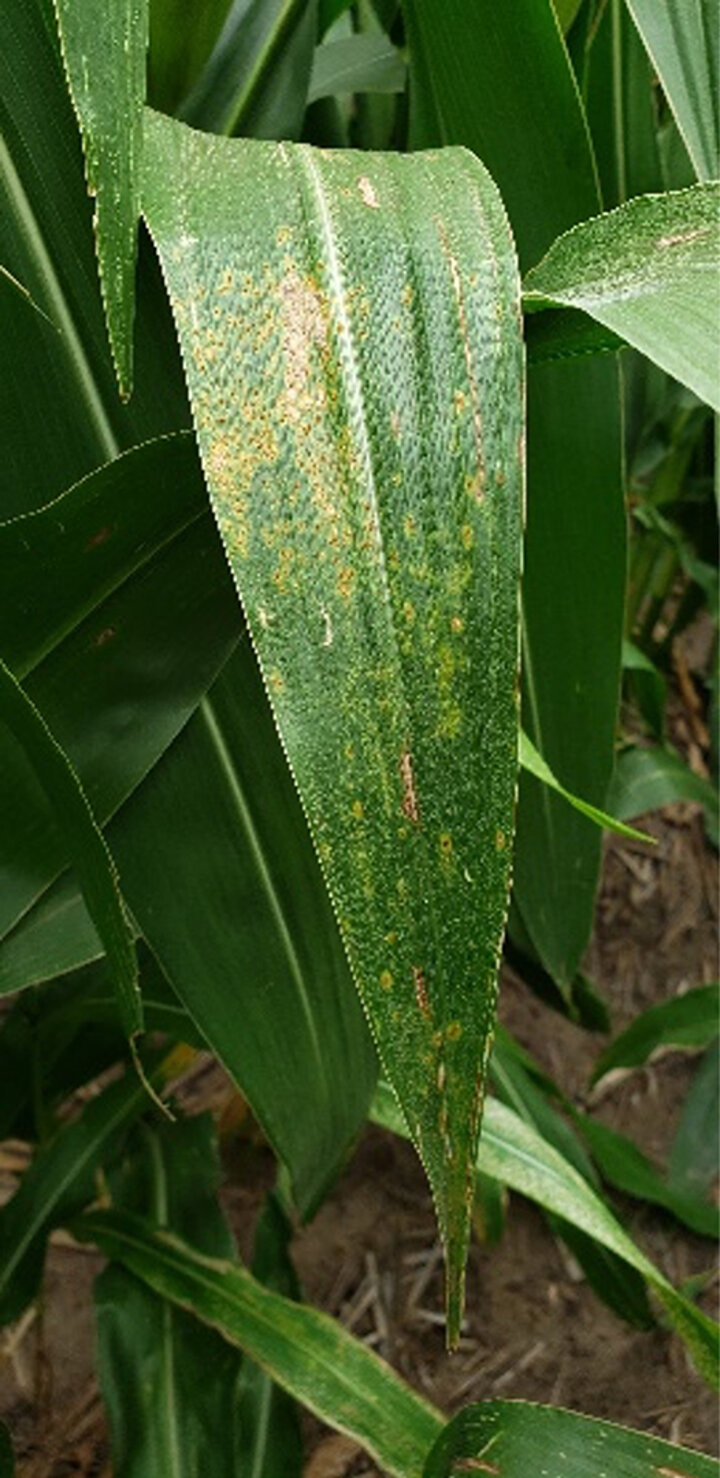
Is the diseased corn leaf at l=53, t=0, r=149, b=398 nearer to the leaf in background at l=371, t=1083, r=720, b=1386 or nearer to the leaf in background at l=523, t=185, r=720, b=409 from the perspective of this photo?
the leaf in background at l=523, t=185, r=720, b=409

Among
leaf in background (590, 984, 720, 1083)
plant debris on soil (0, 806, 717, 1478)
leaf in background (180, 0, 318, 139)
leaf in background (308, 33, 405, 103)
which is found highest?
leaf in background (180, 0, 318, 139)

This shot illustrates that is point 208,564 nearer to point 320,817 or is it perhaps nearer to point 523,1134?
point 320,817

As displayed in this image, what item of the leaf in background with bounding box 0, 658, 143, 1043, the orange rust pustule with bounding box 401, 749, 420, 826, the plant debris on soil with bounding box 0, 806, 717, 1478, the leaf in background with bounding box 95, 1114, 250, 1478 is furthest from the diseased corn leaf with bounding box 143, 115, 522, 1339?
the plant debris on soil with bounding box 0, 806, 717, 1478

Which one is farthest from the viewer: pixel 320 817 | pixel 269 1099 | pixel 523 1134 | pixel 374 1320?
pixel 374 1320

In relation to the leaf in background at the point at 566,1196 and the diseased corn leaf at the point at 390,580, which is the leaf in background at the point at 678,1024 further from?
the diseased corn leaf at the point at 390,580

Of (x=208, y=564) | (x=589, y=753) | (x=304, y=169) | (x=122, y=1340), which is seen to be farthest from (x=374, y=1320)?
(x=304, y=169)
